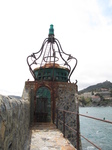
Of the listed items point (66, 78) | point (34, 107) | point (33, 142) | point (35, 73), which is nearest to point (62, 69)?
point (66, 78)

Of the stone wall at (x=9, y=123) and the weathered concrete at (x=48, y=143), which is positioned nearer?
the stone wall at (x=9, y=123)

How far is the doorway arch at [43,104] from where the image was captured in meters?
9.88

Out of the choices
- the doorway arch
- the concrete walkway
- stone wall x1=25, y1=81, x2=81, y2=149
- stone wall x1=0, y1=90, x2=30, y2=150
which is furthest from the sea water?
stone wall x1=0, y1=90, x2=30, y2=150

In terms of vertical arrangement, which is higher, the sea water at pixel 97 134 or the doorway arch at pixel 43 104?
the doorway arch at pixel 43 104

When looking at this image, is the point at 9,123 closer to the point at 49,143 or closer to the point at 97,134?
the point at 49,143

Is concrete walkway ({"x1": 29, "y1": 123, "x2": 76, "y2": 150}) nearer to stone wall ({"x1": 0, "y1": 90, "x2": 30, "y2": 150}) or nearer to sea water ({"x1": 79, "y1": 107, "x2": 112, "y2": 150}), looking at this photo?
stone wall ({"x1": 0, "y1": 90, "x2": 30, "y2": 150})

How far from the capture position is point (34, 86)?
10250 mm

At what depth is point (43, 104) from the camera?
1001 centimetres

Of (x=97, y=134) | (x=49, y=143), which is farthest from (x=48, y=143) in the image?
(x=97, y=134)

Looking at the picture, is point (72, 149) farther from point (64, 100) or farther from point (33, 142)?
point (64, 100)

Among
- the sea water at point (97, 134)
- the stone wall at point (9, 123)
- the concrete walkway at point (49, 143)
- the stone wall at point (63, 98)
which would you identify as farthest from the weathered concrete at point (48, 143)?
the sea water at point (97, 134)

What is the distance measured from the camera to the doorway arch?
988 cm

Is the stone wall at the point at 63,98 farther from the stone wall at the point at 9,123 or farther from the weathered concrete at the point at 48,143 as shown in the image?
the stone wall at the point at 9,123

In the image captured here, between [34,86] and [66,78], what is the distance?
2.67 metres
